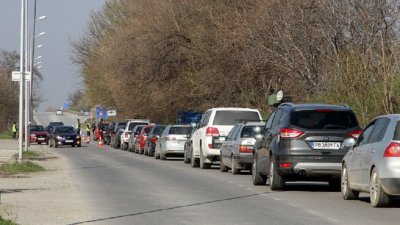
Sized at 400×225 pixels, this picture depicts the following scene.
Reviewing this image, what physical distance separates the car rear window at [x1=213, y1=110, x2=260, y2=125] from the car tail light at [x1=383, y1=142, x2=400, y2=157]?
15171 mm

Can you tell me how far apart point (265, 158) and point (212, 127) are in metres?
9.92

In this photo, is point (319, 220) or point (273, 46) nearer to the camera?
point (319, 220)

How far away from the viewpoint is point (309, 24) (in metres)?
43.1

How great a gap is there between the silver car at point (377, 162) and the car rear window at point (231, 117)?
1286cm

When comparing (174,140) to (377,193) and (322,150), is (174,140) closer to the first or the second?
(322,150)

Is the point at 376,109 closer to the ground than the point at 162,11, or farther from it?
closer to the ground

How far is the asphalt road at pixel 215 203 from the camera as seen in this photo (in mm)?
14131

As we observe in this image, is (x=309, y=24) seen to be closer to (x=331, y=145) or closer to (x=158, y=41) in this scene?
(x=158, y=41)

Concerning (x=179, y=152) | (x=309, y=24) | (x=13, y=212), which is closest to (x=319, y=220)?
(x=13, y=212)

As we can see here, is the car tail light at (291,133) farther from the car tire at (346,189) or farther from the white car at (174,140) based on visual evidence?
the white car at (174,140)

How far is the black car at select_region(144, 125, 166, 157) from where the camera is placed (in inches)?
1755

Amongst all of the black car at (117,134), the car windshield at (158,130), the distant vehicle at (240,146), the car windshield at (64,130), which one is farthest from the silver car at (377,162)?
the car windshield at (64,130)

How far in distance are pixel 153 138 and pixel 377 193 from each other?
2930cm

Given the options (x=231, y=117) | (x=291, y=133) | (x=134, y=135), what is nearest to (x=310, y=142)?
(x=291, y=133)
